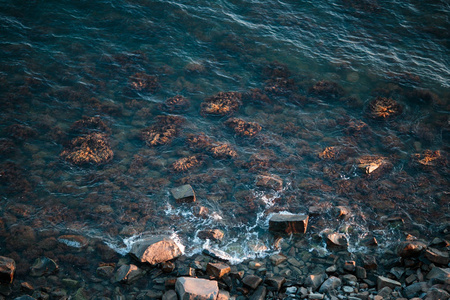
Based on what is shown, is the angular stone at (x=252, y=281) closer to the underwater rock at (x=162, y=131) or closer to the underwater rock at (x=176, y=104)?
the underwater rock at (x=162, y=131)

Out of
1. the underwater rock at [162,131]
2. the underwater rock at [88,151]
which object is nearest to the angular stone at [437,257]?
the underwater rock at [162,131]

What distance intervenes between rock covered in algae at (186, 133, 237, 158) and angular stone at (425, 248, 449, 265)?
7.01 metres

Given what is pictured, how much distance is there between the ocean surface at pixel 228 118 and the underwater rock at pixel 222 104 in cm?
19

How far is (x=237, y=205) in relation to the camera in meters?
11.0

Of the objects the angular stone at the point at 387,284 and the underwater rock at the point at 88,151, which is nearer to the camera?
the angular stone at the point at 387,284

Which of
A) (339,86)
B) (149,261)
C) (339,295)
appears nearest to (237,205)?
(149,261)

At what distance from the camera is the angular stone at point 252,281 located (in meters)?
8.26

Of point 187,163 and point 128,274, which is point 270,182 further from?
point 128,274

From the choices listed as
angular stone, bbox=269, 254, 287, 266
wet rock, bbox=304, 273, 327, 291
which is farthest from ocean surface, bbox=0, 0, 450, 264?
wet rock, bbox=304, 273, 327, 291

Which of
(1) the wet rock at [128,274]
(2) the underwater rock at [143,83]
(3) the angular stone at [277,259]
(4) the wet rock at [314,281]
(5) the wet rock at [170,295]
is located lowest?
(1) the wet rock at [128,274]

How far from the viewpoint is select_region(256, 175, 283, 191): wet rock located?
11.5 m

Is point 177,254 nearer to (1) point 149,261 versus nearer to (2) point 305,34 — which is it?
(1) point 149,261

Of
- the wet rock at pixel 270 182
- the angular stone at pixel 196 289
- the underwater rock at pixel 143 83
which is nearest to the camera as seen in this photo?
the angular stone at pixel 196 289

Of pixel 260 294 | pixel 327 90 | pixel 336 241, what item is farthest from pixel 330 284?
pixel 327 90
